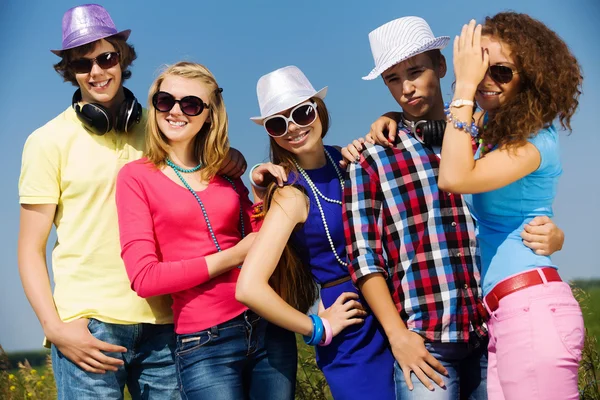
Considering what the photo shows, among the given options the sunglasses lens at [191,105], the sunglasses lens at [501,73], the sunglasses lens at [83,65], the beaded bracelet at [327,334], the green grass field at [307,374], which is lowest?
the green grass field at [307,374]

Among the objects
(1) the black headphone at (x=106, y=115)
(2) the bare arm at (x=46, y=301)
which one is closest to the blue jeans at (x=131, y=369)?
(2) the bare arm at (x=46, y=301)

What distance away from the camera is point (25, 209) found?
12.1ft

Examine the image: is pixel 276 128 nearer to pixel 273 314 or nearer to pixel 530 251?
pixel 273 314

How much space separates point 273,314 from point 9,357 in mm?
3559

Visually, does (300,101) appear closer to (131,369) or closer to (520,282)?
(520,282)

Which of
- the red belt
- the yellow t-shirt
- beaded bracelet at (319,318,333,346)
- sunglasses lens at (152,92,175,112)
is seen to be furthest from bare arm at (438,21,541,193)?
the yellow t-shirt

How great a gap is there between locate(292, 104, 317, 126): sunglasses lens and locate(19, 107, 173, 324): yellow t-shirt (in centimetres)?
99

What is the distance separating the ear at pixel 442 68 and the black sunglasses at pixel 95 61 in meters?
1.71

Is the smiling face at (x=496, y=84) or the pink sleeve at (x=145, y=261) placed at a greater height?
the smiling face at (x=496, y=84)

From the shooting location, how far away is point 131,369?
387cm

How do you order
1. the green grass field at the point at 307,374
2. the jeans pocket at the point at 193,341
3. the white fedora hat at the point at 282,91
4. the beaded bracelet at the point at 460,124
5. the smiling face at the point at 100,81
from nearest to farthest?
1. the beaded bracelet at the point at 460,124
2. the jeans pocket at the point at 193,341
3. the white fedora hat at the point at 282,91
4. the smiling face at the point at 100,81
5. the green grass field at the point at 307,374

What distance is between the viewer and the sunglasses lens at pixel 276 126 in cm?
351

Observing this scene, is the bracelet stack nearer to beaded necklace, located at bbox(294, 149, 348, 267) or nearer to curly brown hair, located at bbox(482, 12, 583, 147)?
beaded necklace, located at bbox(294, 149, 348, 267)

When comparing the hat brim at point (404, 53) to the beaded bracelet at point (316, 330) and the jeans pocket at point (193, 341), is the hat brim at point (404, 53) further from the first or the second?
the jeans pocket at point (193, 341)
